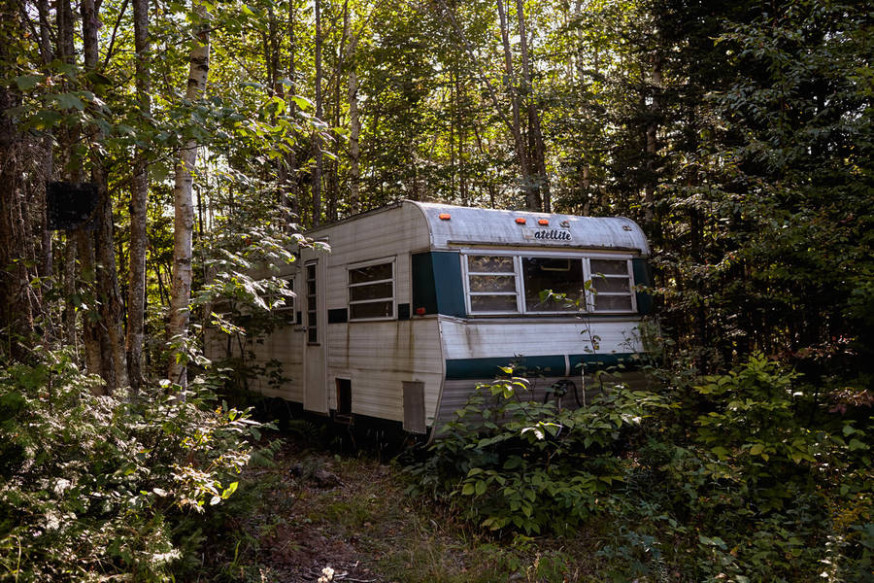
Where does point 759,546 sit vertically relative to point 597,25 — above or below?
below

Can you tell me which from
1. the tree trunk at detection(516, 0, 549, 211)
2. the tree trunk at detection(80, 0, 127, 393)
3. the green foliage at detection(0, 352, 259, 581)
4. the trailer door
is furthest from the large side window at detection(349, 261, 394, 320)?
the tree trunk at detection(516, 0, 549, 211)

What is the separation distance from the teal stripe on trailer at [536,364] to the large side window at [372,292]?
4.24 ft

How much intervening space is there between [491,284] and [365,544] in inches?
125

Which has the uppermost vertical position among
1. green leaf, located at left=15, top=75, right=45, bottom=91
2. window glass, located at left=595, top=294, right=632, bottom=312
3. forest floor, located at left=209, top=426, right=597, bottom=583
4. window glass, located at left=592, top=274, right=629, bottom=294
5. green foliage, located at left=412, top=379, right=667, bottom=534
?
green leaf, located at left=15, top=75, right=45, bottom=91

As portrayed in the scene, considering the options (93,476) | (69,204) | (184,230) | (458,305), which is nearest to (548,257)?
(458,305)

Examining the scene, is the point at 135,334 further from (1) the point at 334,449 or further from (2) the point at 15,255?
(1) the point at 334,449

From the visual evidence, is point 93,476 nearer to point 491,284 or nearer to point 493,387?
point 493,387

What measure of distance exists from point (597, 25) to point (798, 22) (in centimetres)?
652

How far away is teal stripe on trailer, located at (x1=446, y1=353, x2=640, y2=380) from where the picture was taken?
22.0ft

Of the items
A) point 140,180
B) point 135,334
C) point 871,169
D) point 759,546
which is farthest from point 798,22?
point 135,334

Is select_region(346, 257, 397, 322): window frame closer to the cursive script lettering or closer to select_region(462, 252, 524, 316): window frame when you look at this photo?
select_region(462, 252, 524, 316): window frame

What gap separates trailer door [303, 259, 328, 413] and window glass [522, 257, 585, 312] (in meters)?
3.05

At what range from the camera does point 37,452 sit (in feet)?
11.9

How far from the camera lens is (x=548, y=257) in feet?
25.5
